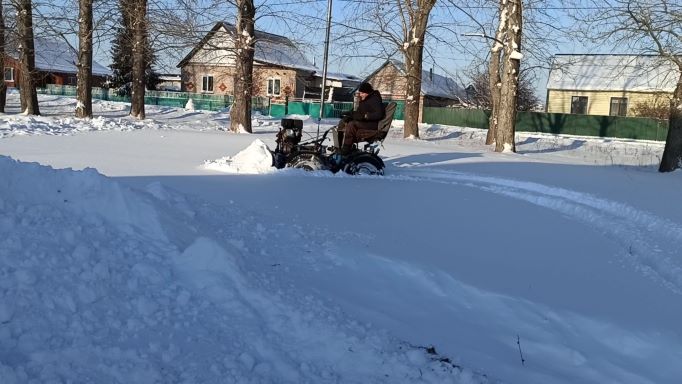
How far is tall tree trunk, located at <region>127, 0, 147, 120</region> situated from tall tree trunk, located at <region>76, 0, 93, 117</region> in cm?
166

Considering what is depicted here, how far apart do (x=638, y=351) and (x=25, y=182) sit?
4.94 m

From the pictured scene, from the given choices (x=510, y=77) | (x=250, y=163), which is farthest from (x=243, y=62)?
(x=250, y=163)

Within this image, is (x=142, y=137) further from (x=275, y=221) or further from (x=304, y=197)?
(x=275, y=221)

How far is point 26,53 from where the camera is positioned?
25.4 meters

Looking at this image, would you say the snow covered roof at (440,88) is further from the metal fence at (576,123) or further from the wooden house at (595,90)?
the metal fence at (576,123)

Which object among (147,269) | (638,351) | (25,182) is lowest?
(638,351)

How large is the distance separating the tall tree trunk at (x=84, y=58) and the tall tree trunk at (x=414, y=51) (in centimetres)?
1195

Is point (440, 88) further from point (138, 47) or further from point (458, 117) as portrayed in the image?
point (138, 47)

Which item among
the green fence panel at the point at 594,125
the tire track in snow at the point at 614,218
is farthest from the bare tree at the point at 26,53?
the green fence panel at the point at 594,125

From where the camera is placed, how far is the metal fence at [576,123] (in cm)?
3516

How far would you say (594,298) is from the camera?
5457 millimetres

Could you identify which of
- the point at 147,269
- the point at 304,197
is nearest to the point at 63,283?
the point at 147,269

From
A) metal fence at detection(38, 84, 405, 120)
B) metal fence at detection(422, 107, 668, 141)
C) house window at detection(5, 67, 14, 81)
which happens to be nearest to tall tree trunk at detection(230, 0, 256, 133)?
metal fence at detection(38, 84, 405, 120)

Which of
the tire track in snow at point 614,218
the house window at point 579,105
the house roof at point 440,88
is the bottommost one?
the tire track in snow at point 614,218
